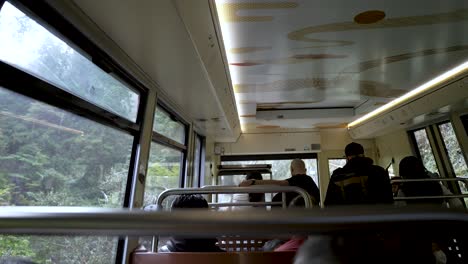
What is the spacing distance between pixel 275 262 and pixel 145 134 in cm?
170

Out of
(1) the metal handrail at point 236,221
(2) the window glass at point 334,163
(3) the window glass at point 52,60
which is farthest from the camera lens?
(2) the window glass at point 334,163

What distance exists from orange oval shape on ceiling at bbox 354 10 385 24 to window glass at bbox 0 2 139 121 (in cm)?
185

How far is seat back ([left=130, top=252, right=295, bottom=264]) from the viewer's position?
0.91 meters

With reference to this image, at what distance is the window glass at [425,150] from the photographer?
3.86 m

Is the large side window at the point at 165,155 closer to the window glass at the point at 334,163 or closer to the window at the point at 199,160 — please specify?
the window at the point at 199,160

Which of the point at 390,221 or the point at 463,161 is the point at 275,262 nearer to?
the point at 390,221

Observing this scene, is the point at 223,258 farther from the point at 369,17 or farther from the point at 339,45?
the point at 339,45

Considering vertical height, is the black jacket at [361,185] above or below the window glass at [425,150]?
below

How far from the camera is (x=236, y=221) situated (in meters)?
0.32

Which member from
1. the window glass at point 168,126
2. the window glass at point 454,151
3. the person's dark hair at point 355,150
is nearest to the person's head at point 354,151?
the person's dark hair at point 355,150

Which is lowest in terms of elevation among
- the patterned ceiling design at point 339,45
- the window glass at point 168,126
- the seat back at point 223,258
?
the seat back at point 223,258

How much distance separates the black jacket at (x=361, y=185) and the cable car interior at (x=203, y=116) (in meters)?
0.01

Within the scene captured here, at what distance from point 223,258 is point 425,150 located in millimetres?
4337

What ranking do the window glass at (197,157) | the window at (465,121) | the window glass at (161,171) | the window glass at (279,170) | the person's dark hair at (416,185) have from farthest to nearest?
the window glass at (279,170) < the window glass at (197,157) < the window at (465,121) < the window glass at (161,171) < the person's dark hair at (416,185)
